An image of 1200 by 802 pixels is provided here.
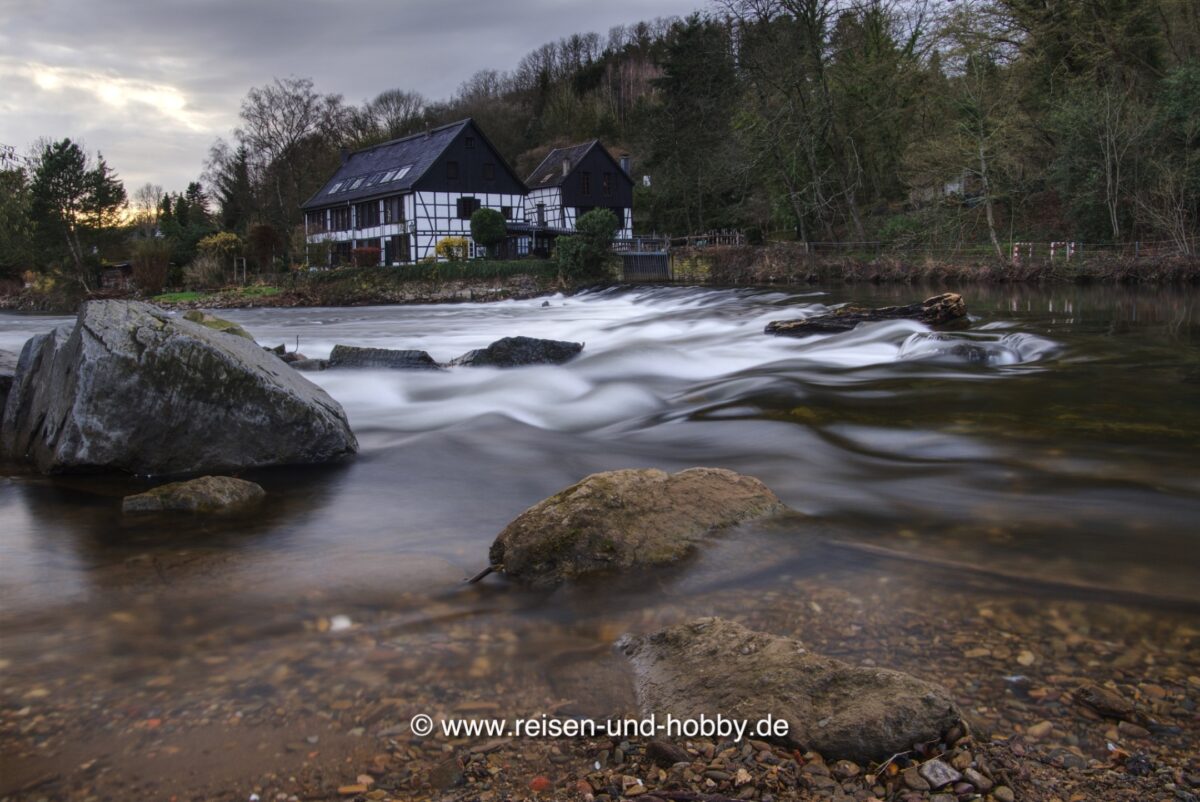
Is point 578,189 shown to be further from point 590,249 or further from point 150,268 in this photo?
point 150,268

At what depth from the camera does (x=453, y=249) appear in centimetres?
4750

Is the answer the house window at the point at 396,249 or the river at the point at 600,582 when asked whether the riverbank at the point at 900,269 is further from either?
the house window at the point at 396,249

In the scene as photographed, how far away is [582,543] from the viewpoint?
443 centimetres

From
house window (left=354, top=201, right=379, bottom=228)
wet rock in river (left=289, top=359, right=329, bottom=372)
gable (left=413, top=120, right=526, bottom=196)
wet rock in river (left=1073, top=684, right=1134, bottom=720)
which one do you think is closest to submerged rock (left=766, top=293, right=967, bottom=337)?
wet rock in river (left=289, top=359, right=329, bottom=372)

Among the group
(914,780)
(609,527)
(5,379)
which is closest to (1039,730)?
(914,780)

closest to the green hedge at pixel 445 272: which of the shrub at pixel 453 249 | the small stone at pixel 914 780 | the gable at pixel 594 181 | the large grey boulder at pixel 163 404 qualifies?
the shrub at pixel 453 249

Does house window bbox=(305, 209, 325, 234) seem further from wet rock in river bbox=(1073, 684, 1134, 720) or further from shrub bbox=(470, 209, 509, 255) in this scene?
wet rock in river bbox=(1073, 684, 1134, 720)

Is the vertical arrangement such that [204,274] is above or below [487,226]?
below

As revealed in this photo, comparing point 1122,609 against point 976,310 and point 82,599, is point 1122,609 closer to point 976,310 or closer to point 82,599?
point 82,599

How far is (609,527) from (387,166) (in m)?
56.7

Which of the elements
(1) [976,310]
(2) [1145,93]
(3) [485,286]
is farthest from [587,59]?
(1) [976,310]

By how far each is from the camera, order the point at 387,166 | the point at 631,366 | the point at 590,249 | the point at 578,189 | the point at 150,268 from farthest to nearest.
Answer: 1. the point at 578,189
2. the point at 387,166
3. the point at 150,268
4. the point at 590,249
5. the point at 631,366

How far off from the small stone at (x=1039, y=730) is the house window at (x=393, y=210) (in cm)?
5355

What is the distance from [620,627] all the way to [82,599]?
8.63 feet
